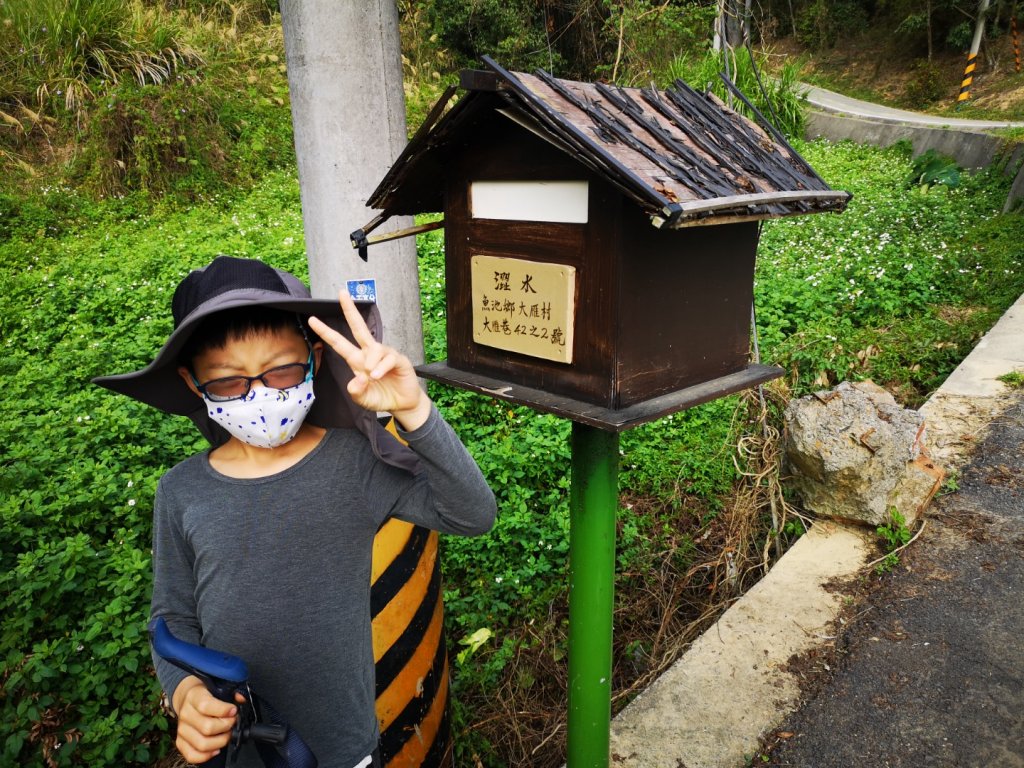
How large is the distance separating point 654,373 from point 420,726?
1.24 meters

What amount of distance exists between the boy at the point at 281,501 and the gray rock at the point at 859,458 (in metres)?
2.23

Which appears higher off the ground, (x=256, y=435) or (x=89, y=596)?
(x=256, y=435)

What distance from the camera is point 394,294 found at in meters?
2.12

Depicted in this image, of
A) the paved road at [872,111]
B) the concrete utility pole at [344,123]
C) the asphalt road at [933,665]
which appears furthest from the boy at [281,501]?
the paved road at [872,111]

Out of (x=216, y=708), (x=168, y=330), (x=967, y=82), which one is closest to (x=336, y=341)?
(x=216, y=708)

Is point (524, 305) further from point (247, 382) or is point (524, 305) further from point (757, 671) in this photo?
point (757, 671)

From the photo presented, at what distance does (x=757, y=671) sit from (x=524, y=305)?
1686mm

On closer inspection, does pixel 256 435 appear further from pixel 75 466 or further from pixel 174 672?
pixel 75 466

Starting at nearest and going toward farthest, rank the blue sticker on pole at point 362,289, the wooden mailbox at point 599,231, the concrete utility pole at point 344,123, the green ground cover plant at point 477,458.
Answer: the wooden mailbox at point 599,231, the concrete utility pole at point 344,123, the blue sticker on pole at point 362,289, the green ground cover plant at point 477,458

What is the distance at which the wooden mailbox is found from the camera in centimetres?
129

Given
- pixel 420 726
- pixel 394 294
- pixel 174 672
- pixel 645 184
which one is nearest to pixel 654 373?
pixel 645 184

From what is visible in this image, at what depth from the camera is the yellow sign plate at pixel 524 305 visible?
4.72 feet

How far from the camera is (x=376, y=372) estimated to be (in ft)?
3.71

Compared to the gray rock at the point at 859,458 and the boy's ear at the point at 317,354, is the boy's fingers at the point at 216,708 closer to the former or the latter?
the boy's ear at the point at 317,354
